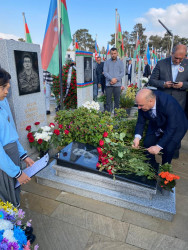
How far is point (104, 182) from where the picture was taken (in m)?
2.56

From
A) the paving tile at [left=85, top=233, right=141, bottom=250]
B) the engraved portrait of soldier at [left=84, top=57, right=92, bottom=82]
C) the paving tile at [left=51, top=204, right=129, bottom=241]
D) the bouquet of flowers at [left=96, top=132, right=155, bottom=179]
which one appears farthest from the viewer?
the engraved portrait of soldier at [left=84, top=57, right=92, bottom=82]

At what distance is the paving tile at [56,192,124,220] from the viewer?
2348mm

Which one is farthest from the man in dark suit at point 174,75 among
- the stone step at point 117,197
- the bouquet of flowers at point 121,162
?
the stone step at point 117,197

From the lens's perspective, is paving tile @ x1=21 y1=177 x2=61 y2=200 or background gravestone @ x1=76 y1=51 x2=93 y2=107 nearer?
paving tile @ x1=21 y1=177 x2=61 y2=200

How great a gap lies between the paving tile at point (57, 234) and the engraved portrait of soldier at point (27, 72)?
2.06 meters

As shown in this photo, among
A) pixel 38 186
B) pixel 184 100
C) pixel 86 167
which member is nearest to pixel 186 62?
pixel 184 100

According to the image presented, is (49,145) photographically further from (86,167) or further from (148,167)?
(148,167)

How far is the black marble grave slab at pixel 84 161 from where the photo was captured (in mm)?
2383

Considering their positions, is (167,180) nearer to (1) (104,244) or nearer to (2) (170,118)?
(2) (170,118)

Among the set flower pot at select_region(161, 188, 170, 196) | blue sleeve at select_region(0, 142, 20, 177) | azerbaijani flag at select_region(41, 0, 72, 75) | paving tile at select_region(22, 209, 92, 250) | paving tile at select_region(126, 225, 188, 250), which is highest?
azerbaijani flag at select_region(41, 0, 72, 75)

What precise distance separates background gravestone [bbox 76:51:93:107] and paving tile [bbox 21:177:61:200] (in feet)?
9.35

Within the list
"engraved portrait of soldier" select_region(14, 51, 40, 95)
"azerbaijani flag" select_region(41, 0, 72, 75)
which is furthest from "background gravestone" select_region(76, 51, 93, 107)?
"engraved portrait of soldier" select_region(14, 51, 40, 95)

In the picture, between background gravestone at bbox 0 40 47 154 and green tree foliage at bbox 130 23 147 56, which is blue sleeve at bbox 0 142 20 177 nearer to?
background gravestone at bbox 0 40 47 154

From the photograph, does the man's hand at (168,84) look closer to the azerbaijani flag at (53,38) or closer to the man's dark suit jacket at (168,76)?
the man's dark suit jacket at (168,76)
